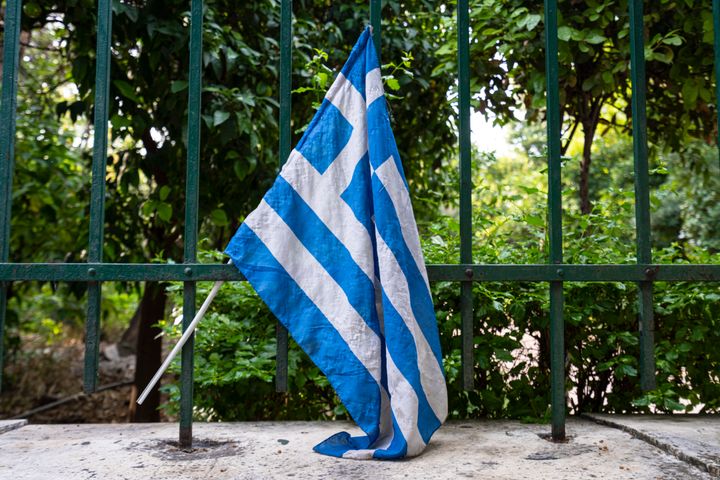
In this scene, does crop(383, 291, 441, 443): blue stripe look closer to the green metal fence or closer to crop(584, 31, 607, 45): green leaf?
the green metal fence

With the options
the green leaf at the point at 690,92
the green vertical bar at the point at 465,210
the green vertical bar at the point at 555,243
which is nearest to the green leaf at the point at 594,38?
the green leaf at the point at 690,92

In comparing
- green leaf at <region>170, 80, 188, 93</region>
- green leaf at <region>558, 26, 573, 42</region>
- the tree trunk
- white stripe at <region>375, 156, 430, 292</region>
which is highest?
green leaf at <region>558, 26, 573, 42</region>

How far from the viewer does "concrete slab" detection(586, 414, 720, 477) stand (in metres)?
1.87

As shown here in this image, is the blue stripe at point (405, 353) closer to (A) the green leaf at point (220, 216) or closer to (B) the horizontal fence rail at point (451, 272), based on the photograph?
(B) the horizontal fence rail at point (451, 272)

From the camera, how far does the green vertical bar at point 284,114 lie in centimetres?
209

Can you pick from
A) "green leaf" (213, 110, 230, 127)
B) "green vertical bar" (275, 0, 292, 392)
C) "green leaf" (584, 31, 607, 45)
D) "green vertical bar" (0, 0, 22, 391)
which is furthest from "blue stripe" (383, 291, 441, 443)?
"green leaf" (584, 31, 607, 45)

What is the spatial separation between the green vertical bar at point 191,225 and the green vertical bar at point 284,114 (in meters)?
0.28

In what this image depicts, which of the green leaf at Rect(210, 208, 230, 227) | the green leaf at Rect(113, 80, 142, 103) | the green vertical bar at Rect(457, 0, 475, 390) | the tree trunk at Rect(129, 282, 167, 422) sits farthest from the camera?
the tree trunk at Rect(129, 282, 167, 422)

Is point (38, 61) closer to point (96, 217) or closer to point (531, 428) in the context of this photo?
point (96, 217)

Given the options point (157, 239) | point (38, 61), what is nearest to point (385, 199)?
point (157, 239)

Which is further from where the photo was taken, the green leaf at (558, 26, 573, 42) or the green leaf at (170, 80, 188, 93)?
the green leaf at (170, 80, 188, 93)

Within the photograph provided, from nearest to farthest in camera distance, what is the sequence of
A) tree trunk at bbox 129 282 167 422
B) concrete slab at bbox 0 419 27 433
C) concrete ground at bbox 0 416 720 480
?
concrete ground at bbox 0 416 720 480
concrete slab at bbox 0 419 27 433
tree trunk at bbox 129 282 167 422

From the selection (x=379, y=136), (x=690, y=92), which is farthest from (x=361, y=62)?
(x=690, y=92)

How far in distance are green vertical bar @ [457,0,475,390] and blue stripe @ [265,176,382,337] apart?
0.31 m
